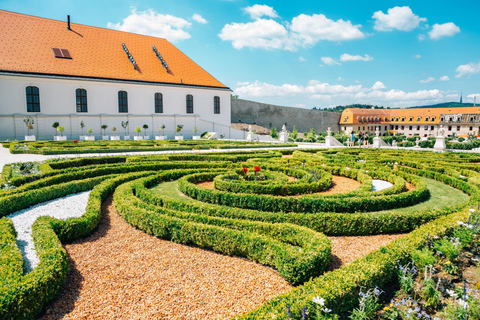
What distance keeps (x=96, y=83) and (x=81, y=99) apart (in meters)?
2.16

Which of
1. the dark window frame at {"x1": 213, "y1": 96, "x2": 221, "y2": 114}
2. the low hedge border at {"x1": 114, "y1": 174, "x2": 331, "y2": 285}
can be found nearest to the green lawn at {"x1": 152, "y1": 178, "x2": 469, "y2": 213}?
the low hedge border at {"x1": 114, "y1": 174, "x2": 331, "y2": 285}

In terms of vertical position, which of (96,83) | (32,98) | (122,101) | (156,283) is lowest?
(156,283)

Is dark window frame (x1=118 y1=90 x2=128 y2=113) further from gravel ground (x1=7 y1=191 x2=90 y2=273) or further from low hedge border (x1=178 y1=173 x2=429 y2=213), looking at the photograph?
low hedge border (x1=178 y1=173 x2=429 y2=213)

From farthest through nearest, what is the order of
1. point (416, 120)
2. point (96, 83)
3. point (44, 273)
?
point (416, 120) < point (96, 83) < point (44, 273)

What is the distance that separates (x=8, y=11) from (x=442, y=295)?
4063 centimetres

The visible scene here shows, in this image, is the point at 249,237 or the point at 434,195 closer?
the point at 249,237

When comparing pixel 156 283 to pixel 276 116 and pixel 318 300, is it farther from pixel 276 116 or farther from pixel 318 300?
pixel 276 116

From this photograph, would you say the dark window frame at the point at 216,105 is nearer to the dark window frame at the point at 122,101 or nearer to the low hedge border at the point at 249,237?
the dark window frame at the point at 122,101

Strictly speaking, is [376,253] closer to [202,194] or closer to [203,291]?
[203,291]

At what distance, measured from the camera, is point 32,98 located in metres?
28.1

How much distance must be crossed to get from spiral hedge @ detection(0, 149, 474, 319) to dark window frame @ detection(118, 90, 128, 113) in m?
23.3

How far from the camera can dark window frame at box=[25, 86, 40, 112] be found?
27922 mm

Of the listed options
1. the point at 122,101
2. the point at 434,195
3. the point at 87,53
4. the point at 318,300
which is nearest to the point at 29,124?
the point at 122,101

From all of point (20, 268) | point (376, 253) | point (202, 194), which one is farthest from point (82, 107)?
point (376, 253)
